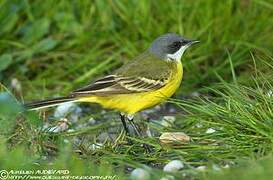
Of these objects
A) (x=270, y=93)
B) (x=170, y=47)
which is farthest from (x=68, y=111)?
(x=270, y=93)

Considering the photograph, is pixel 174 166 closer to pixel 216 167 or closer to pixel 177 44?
pixel 216 167

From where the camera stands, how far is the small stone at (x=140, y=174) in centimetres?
490

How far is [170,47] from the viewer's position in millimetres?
7082

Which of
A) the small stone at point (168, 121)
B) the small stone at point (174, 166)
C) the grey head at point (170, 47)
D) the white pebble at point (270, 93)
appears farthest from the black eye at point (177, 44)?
the small stone at point (174, 166)

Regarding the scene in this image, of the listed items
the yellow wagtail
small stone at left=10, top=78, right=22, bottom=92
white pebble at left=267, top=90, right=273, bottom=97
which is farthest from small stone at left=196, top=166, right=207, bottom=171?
small stone at left=10, top=78, right=22, bottom=92

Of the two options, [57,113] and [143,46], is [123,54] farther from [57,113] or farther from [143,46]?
[57,113]

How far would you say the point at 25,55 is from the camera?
26.6ft

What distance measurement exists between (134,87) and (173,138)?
85cm

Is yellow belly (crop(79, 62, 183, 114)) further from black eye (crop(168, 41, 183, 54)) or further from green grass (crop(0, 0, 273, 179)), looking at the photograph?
black eye (crop(168, 41, 183, 54))

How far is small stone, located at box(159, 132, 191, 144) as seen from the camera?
5.81 metres

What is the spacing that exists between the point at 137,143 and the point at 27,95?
84.8 inches

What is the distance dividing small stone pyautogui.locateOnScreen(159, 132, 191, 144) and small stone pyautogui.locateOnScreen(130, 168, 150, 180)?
0.72 metres

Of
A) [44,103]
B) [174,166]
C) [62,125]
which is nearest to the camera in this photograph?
[174,166]

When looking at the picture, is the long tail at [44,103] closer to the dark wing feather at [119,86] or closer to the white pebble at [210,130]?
the dark wing feather at [119,86]
